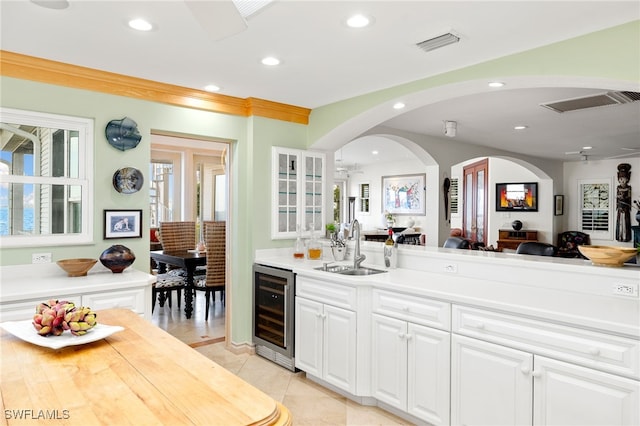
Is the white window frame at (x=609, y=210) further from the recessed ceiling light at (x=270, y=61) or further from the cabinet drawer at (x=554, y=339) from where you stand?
the recessed ceiling light at (x=270, y=61)

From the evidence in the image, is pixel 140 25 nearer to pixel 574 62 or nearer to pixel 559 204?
pixel 574 62

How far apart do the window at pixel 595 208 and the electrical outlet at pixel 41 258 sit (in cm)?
1033

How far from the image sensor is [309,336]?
11.1 ft

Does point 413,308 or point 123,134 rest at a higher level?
point 123,134

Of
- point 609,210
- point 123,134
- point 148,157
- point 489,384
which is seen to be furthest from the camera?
point 609,210

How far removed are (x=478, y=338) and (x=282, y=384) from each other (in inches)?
67.2

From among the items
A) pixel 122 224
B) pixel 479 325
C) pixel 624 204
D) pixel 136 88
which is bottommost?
pixel 479 325

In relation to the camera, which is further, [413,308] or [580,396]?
[413,308]

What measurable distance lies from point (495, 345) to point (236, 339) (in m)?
2.58

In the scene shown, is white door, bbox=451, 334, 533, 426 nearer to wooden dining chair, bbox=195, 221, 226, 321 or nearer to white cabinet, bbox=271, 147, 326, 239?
white cabinet, bbox=271, 147, 326, 239

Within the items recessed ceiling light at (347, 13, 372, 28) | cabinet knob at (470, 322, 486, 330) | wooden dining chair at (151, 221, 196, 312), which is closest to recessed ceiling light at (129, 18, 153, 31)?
recessed ceiling light at (347, 13, 372, 28)

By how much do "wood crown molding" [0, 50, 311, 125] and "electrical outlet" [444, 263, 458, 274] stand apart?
7.01 feet

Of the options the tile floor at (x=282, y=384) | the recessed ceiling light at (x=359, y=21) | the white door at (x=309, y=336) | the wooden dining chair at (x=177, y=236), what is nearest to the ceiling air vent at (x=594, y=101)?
the recessed ceiling light at (x=359, y=21)

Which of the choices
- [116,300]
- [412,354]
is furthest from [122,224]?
[412,354]
